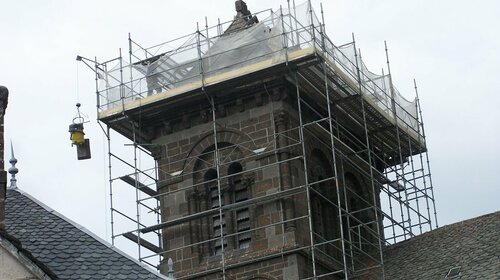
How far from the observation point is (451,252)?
42.5 meters

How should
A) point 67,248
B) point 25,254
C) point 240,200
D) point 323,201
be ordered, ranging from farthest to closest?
point 323,201
point 240,200
point 67,248
point 25,254

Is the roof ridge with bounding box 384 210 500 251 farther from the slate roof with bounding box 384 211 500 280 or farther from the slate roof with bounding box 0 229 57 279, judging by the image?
the slate roof with bounding box 0 229 57 279

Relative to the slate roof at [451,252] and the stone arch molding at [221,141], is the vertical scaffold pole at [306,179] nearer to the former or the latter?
the stone arch molding at [221,141]

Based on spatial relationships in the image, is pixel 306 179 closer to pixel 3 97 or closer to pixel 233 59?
pixel 233 59

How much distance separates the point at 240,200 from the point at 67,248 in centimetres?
2277

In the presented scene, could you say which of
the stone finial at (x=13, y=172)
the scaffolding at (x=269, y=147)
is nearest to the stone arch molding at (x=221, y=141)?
the scaffolding at (x=269, y=147)

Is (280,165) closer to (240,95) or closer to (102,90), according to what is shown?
(240,95)

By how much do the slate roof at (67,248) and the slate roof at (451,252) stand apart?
18005mm

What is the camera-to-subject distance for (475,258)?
4122 cm

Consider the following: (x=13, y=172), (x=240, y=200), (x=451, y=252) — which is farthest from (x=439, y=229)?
(x=13, y=172)

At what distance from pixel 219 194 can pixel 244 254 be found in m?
1.88

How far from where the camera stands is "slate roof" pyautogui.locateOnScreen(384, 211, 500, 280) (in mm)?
40719

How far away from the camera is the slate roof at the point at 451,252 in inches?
1603

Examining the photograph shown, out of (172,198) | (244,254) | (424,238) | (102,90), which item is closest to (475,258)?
(424,238)
